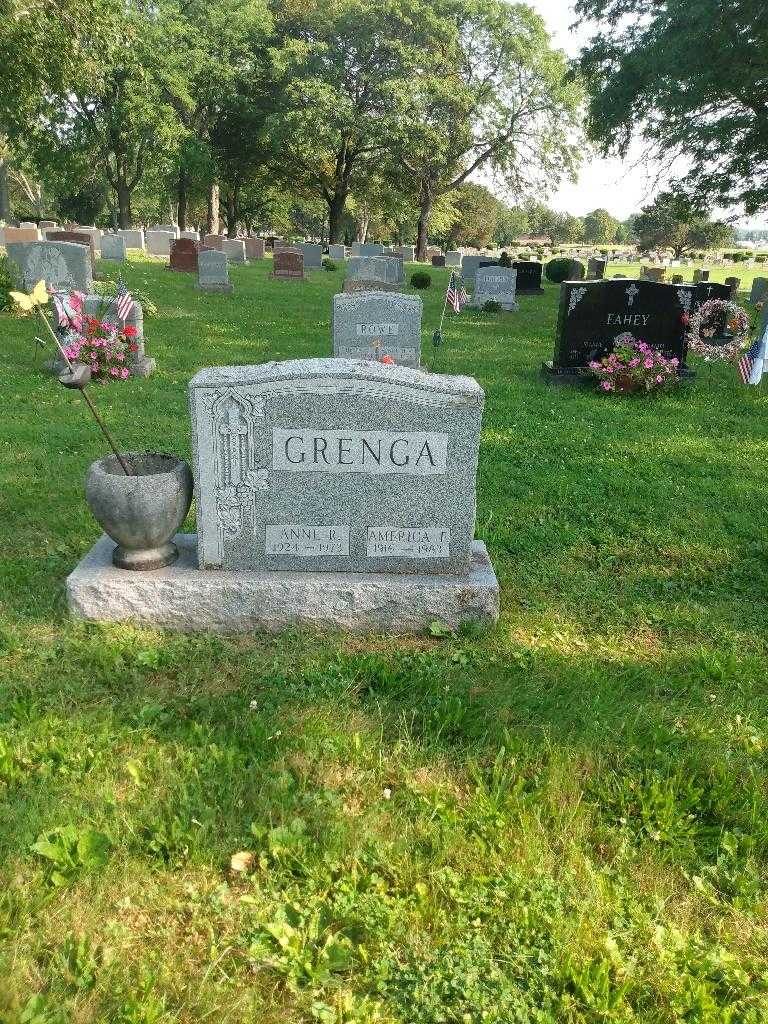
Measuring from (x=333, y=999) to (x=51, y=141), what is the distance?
40.9 metres

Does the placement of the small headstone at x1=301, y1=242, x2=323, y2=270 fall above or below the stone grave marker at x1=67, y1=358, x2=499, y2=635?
above

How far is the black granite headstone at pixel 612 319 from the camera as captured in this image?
11.0 m

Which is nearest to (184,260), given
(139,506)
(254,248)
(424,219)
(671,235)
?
(254,248)

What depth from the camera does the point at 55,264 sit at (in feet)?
44.8

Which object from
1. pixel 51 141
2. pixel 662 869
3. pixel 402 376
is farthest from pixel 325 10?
pixel 662 869

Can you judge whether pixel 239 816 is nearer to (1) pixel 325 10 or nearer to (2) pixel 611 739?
(2) pixel 611 739

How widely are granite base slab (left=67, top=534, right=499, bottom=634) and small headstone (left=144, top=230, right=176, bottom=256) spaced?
33399 millimetres

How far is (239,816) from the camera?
9.18 feet

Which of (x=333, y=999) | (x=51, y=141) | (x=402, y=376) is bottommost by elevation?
(x=333, y=999)

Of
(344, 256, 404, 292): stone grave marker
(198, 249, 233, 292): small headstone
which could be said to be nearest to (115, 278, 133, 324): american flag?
(198, 249, 233, 292): small headstone

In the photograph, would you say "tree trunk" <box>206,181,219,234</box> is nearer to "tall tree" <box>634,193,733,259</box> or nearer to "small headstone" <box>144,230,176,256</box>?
"small headstone" <box>144,230,176,256</box>

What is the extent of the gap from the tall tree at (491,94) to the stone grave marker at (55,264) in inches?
1124

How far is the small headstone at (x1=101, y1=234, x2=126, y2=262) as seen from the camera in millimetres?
27812

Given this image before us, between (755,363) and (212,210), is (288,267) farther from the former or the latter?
(212,210)
